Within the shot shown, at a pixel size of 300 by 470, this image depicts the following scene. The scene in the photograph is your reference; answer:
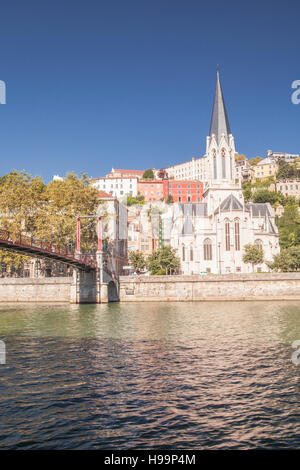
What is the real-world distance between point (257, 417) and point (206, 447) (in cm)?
210

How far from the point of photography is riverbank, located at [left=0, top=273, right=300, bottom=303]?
4684 cm

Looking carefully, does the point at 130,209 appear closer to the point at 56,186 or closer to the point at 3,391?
the point at 56,186

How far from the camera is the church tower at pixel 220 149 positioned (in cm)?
7719

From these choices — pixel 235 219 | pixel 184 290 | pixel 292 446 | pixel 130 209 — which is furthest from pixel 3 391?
pixel 130 209

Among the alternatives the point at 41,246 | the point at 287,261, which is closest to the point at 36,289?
the point at 41,246

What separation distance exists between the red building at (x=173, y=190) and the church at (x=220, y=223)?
1601 inches

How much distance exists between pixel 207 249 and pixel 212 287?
22.6m

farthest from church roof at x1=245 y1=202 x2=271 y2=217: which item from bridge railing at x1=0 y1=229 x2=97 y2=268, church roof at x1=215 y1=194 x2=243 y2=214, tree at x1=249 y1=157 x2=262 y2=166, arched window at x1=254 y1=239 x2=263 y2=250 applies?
tree at x1=249 y1=157 x2=262 y2=166

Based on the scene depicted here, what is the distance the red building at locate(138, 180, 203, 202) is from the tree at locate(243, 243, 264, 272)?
192 feet

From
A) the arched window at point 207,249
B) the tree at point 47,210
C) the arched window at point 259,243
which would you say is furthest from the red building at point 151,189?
the tree at point 47,210

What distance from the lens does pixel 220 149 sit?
253 feet

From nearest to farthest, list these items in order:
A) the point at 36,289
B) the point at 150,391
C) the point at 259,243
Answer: the point at 150,391, the point at 36,289, the point at 259,243

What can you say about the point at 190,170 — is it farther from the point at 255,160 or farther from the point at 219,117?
the point at 219,117

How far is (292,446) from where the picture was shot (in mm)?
7977
